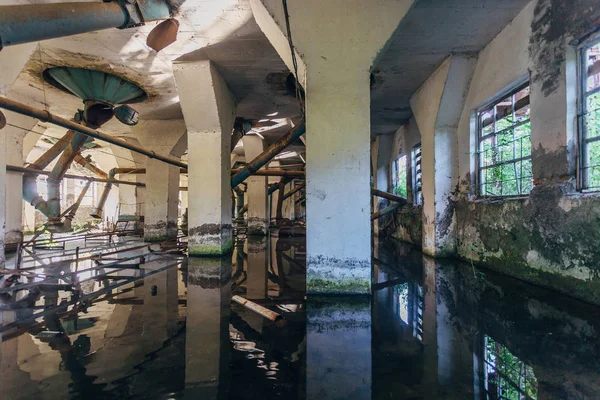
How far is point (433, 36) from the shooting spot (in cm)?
550

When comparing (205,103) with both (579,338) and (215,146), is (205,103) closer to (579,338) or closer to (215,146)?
(215,146)

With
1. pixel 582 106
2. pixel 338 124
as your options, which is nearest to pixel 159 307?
pixel 338 124

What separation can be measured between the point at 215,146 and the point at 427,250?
227 inches

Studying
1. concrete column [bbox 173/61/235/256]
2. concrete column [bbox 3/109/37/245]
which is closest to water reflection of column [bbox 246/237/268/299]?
concrete column [bbox 173/61/235/256]

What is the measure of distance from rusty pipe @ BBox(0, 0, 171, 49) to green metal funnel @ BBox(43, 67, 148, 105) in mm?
3420

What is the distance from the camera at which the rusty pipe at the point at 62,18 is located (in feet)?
9.68

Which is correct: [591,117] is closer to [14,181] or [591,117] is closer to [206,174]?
[206,174]

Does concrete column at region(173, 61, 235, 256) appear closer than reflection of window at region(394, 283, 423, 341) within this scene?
No

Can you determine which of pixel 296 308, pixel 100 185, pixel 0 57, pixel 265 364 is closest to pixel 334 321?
pixel 296 308

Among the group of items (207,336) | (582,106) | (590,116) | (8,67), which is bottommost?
(207,336)

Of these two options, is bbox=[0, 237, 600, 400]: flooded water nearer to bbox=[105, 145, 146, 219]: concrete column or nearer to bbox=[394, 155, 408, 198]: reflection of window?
bbox=[394, 155, 408, 198]: reflection of window

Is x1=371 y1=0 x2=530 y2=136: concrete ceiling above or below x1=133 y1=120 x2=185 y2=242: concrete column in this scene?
above

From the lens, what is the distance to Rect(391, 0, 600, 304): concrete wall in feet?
11.8

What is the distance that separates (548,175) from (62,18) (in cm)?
653
